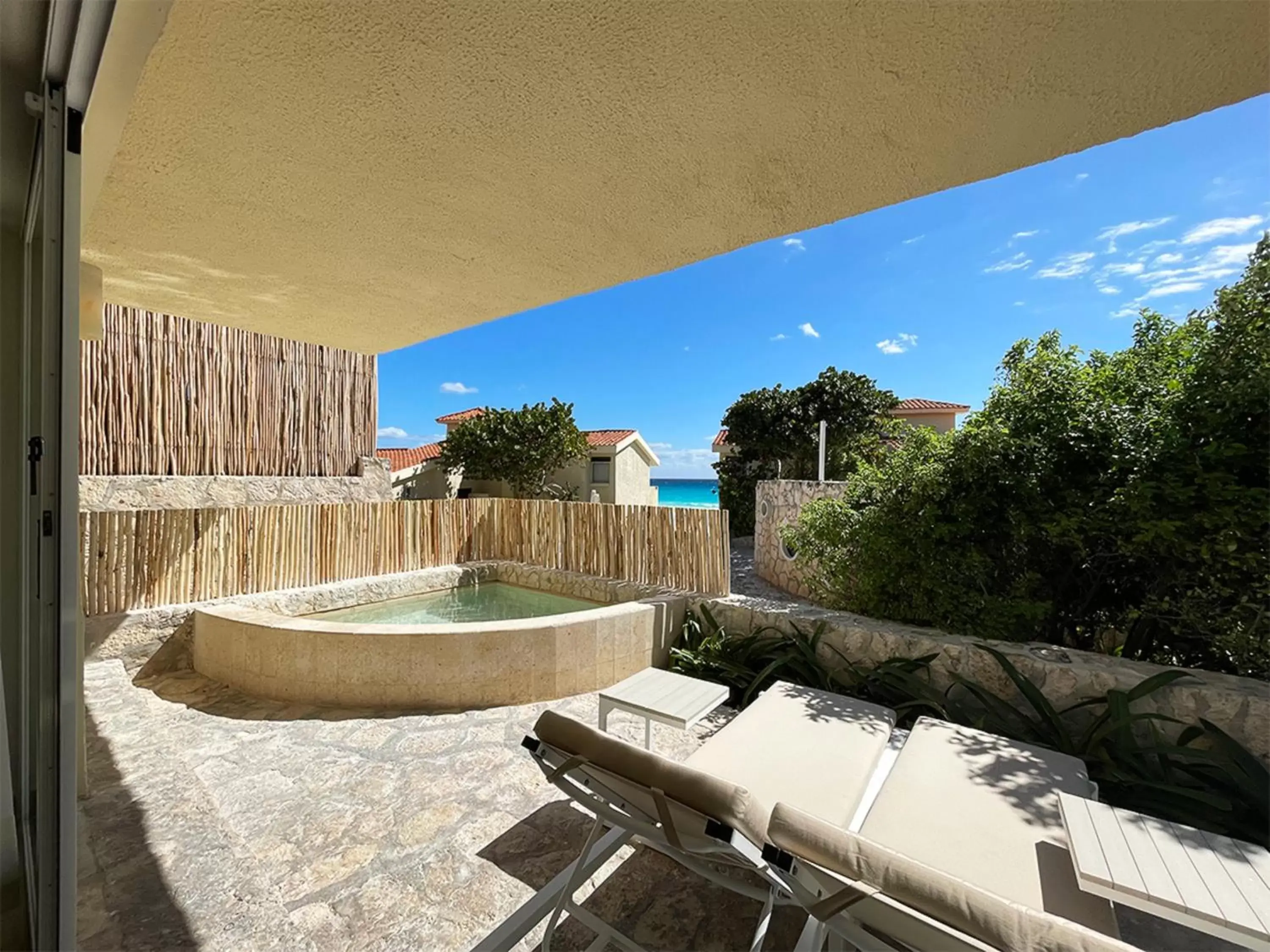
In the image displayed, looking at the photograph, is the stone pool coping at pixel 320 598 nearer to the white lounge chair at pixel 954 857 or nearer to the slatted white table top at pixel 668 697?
the slatted white table top at pixel 668 697

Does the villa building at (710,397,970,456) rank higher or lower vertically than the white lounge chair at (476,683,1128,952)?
higher

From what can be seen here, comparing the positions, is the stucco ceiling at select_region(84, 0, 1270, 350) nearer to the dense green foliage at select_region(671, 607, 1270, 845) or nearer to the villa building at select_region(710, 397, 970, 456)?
the dense green foliage at select_region(671, 607, 1270, 845)

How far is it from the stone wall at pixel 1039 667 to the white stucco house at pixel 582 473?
13665 millimetres

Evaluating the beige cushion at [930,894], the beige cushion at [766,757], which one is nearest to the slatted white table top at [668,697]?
the beige cushion at [766,757]

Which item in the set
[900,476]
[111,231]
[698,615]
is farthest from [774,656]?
[111,231]

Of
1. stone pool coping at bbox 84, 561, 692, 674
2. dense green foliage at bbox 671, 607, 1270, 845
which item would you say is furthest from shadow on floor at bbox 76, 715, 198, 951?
dense green foliage at bbox 671, 607, 1270, 845

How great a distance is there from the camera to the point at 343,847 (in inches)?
97.7

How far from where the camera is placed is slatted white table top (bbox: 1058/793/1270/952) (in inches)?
58.7

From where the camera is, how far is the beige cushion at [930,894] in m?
1.07

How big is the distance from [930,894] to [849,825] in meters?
0.98

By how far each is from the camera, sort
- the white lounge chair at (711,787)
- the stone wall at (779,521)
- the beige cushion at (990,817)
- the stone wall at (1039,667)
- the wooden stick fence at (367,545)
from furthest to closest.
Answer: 1. the stone wall at (779,521)
2. the wooden stick fence at (367,545)
3. the stone wall at (1039,667)
4. the beige cushion at (990,817)
5. the white lounge chair at (711,787)

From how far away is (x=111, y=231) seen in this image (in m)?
2.50

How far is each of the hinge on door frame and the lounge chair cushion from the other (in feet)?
5.37

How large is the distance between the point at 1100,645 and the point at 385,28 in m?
5.35
